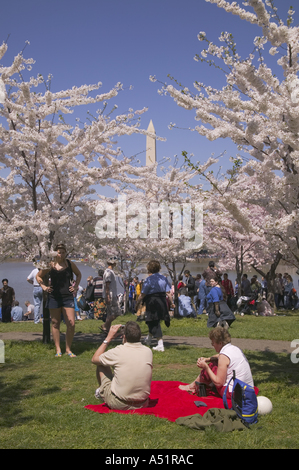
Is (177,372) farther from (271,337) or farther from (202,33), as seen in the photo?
(202,33)

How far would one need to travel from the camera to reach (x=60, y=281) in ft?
24.8

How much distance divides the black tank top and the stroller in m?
9.74

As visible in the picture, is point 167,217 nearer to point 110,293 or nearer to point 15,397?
point 110,293

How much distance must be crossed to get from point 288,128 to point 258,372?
3.35m

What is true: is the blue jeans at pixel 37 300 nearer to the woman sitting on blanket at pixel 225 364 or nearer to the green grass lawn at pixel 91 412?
the green grass lawn at pixel 91 412

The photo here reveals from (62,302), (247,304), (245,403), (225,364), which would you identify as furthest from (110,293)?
(247,304)

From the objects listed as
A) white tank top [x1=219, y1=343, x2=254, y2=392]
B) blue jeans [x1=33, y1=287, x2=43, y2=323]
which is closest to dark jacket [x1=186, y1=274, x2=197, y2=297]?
blue jeans [x1=33, y1=287, x2=43, y2=323]

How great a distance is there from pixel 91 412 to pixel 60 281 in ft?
11.3

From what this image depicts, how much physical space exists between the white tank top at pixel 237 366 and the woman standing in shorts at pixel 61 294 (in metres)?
3.51

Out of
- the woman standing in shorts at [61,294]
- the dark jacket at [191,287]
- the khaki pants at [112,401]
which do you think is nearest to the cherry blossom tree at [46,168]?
the woman standing in shorts at [61,294]

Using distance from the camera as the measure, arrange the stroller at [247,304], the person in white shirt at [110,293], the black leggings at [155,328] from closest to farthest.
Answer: the black leggings at [155,328] → the person in white shirt at [110,293] → the stroller at [247,304]

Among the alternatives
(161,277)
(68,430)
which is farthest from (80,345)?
(68,430)

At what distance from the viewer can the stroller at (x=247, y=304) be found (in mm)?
16125

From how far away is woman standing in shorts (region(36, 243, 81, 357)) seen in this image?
Result: 292 inches
